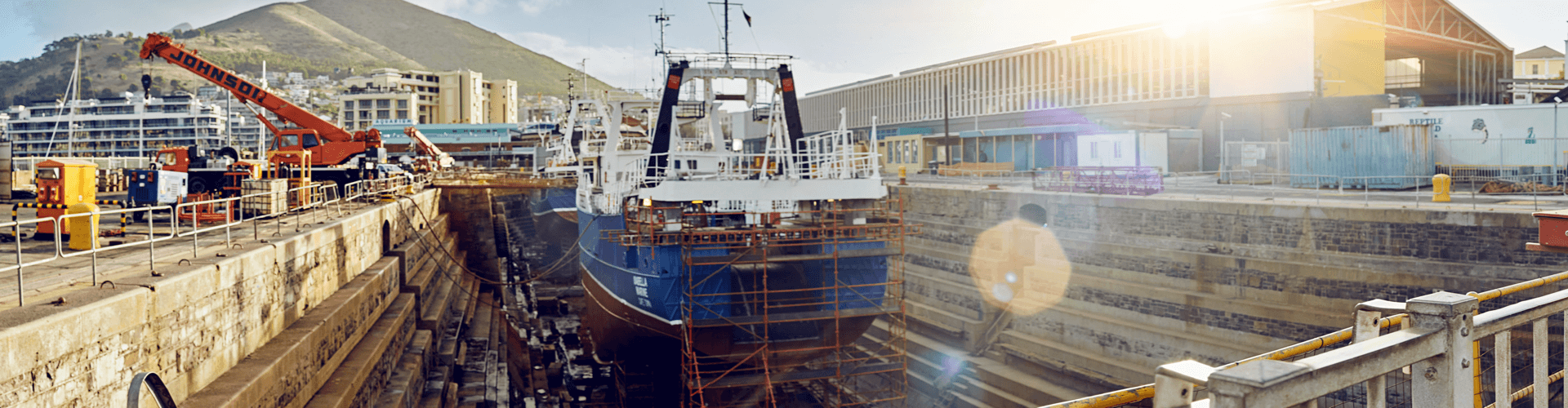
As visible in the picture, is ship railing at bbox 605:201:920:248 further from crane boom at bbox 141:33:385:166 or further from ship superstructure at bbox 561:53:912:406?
crane boom at bbox 141:33:385:166

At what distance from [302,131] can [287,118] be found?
0.74 m

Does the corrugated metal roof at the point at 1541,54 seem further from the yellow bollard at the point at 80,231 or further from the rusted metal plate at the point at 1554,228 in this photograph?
the yellow bollard at the point at 80,231

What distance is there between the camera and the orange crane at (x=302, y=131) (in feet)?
66.1

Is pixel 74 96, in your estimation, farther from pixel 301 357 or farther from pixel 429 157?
pixel 301 357

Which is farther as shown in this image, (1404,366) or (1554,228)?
(1554,228)

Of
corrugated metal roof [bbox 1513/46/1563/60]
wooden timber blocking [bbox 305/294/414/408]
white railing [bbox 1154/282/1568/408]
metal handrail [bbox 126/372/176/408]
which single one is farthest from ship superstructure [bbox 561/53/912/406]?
corrugated metal roof [bbox 1513/46/1563/60]

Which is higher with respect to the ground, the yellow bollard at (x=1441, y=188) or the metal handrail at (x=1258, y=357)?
the yellow bollard at (x=1441, y=188)

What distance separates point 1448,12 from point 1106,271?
101ft

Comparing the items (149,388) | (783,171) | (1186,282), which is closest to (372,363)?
(149,388)

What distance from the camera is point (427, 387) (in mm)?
13641

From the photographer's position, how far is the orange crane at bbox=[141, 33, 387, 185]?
2016 centimetres

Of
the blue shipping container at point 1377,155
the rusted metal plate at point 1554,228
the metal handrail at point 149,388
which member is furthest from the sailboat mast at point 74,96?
the blue shipping container at point 1377,155

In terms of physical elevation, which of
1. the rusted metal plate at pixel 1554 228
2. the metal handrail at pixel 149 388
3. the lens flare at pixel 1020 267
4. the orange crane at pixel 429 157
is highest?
the orange crane at pixel 429 157

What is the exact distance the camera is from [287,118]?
870 inches
